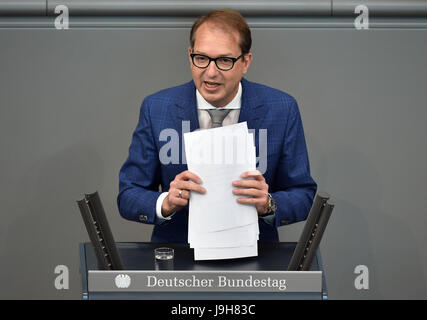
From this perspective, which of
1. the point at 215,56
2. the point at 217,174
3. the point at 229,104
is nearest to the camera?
the point at 217,174

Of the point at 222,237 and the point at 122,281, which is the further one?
the point at 222,237

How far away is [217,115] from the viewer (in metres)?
2.29

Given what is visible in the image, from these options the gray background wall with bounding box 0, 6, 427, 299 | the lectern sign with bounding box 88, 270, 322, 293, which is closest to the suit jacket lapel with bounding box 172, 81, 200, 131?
the gray background wall with bounding box 0, 6, 427, 299

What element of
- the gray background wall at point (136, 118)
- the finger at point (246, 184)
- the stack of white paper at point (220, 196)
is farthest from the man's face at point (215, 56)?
→ the gray background wall at point (136, 118)

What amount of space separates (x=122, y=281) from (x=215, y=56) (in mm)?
745

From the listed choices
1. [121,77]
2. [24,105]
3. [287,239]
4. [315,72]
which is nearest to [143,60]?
[121,77]

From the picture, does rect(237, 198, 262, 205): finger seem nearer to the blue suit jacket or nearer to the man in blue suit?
the man in blue suit

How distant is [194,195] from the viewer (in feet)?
5.86

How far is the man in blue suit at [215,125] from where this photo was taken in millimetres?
2082

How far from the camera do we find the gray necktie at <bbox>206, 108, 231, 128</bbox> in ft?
7.48

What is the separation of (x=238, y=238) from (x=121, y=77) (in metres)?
1.31

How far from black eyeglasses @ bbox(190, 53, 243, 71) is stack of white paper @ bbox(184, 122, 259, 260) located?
0.33 meters

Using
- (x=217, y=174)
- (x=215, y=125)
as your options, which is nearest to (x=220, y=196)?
(x=217, y=174)

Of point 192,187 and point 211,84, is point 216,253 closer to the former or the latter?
point 192,187
